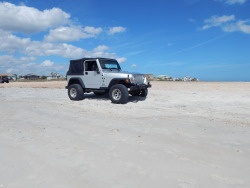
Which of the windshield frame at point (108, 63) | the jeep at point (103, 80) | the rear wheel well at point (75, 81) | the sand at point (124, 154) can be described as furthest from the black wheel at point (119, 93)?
the sand at point (124, 154)

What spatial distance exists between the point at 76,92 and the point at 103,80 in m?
1.56

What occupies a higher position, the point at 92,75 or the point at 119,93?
the point at 92,75

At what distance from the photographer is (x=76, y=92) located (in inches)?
399

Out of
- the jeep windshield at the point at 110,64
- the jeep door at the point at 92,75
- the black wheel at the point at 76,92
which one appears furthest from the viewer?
the black wheel at the point at 76,92

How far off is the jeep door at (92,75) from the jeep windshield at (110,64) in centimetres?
32

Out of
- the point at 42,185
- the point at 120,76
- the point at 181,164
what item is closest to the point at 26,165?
Answer: the point at 42,185

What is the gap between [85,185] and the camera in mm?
2256

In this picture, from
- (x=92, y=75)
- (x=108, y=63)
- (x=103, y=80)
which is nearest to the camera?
(x=103, y=80)

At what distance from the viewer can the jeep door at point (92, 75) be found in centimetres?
979

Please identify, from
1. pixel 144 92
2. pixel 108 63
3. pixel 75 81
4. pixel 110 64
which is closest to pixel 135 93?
pixel 144 92

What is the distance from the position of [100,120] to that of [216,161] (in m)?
3.19

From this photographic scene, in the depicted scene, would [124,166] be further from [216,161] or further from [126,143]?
[216,161]

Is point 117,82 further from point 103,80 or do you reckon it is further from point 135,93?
point 135,93

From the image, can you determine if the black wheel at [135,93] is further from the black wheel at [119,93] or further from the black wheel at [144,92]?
the black wheel at [119,93]
